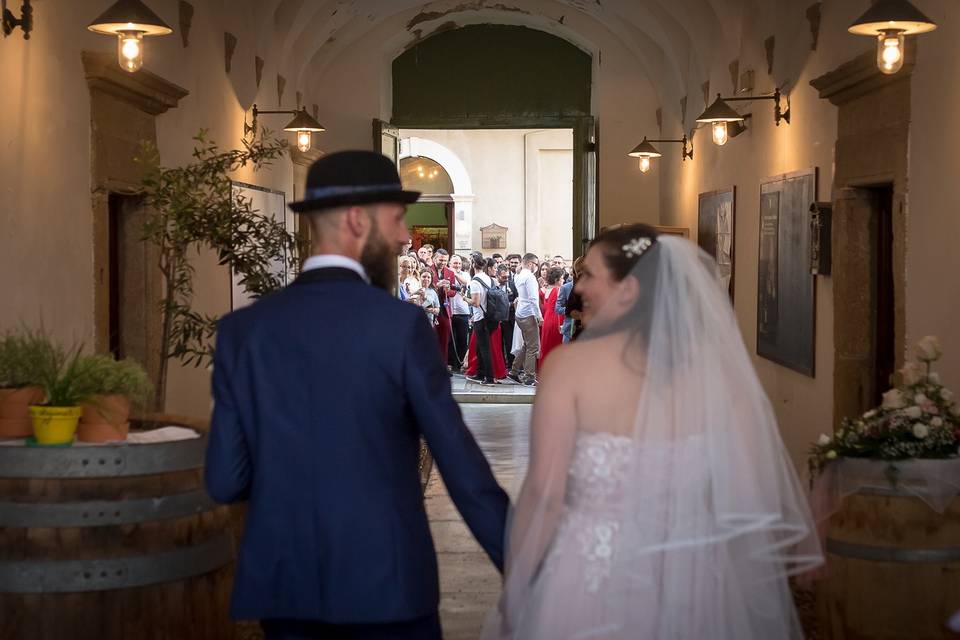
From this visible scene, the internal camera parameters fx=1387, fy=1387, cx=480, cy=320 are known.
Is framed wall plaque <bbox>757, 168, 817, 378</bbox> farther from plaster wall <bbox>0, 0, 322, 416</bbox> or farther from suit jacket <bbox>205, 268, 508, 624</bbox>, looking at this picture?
suit jacket <bbox>205, 268, 508, 624</bbox>

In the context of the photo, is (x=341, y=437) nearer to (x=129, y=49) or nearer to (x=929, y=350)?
(x=929, y=350)

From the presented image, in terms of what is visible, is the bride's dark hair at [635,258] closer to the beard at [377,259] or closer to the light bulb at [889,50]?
the beard at [377,259]

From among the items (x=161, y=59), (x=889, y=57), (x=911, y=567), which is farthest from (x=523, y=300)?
(x=911, y=567)

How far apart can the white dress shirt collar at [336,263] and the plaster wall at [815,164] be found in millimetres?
3702

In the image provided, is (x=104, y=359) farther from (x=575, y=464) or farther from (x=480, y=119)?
(x=480, y=119)

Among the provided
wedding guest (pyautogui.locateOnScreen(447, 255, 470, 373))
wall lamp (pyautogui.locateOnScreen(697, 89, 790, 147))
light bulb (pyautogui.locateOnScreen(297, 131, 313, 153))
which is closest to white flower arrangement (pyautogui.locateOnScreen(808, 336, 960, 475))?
wall lamp (pyautogui.locateOnScreen(697, 89, 790, 147))

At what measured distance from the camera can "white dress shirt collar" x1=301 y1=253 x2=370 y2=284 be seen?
263 centimetres

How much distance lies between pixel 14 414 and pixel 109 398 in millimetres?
271

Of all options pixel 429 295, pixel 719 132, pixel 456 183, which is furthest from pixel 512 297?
pixel 456 183

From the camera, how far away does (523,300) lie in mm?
16031

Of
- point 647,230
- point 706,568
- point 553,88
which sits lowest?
point 706,568

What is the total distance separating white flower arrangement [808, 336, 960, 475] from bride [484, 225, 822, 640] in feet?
4.75

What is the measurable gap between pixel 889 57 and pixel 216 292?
213 inches

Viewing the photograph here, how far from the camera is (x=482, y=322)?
16.2m
